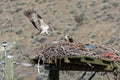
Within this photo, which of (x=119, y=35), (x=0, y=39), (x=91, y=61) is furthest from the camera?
(x=0, y=39)

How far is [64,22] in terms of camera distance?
→ 32.4 meters

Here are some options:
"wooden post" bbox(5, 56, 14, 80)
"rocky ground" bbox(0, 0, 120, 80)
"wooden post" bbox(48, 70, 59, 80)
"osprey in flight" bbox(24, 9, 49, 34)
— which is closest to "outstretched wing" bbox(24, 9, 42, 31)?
"osprey in flight" bbox(24, 9, 49, 34)

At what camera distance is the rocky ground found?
1122 inches

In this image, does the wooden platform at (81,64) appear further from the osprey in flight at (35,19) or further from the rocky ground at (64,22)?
the rocky ground at (64,22)

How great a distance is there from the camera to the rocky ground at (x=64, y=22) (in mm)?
28500

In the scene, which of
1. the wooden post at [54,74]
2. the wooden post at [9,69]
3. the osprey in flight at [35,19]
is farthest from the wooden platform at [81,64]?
the osprey in flight at [35,19]

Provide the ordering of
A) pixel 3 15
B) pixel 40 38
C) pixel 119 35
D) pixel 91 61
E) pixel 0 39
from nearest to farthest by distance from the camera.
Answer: pixel 91 61 → pixel 119 35 → pixel 40 38 → pixel 0 39 → pixel 3 15

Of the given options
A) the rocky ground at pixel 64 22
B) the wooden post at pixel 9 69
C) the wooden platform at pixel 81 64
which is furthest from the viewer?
the rocky ground at pixel 64 22

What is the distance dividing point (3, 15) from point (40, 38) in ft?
25.8

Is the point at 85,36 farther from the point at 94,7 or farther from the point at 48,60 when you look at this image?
the point at 48,60

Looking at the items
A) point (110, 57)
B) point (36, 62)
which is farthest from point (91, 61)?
point (36, 62)

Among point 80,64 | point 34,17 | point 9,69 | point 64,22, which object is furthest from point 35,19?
point 64,22

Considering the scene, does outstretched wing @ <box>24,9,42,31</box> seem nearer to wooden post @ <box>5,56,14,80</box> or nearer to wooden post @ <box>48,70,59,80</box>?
wooden post @ <box>5,56,14,80</box>

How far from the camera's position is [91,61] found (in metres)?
7.80
